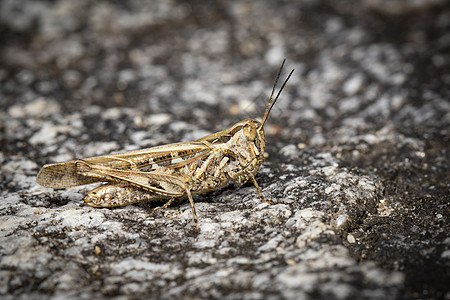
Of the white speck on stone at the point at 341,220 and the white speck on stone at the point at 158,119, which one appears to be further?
the white speck on stone at the point at 158,119

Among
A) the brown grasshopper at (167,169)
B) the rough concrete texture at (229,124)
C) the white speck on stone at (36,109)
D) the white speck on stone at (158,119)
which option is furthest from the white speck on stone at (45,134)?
the brown grasshopper at (167,169)

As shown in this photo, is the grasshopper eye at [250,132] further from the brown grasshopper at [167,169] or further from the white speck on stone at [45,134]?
the white speck on stone at [45,134]

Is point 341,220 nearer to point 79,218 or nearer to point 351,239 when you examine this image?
point 351,239

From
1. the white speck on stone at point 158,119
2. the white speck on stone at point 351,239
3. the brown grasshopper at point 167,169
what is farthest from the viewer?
the white speck on stone at point 158,119

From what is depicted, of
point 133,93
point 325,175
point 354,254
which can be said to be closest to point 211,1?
point 133,93

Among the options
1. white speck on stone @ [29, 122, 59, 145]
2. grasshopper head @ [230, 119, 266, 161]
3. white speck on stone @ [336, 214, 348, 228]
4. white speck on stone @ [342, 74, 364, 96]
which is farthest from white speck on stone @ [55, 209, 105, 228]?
white speck on stone @ [342, 74, 364, 96]

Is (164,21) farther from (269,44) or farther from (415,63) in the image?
(415,63)

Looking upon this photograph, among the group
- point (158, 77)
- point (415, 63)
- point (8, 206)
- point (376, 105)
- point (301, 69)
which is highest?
point (158, 77)
